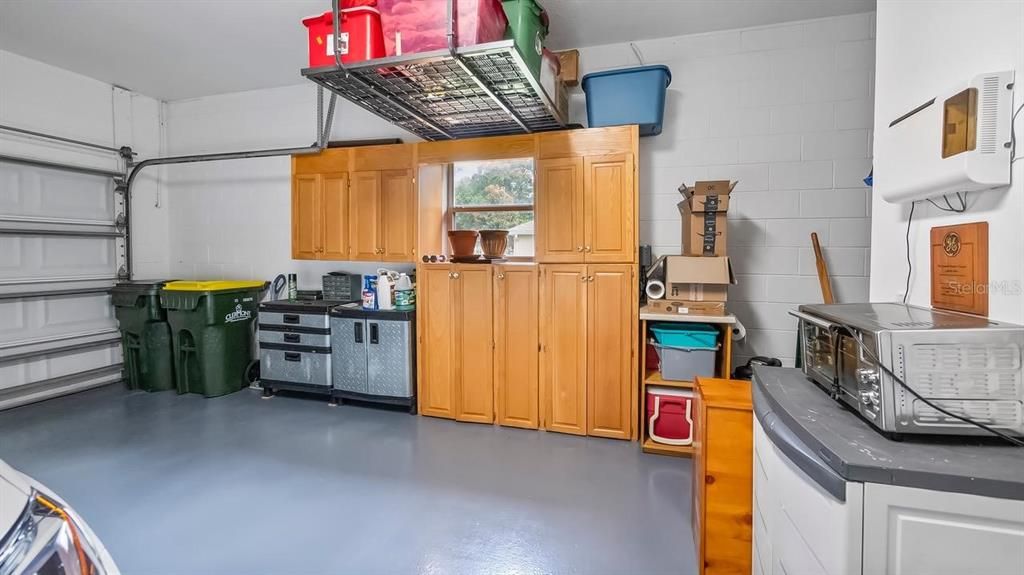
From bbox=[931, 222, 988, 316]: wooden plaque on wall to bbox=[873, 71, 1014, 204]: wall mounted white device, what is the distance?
5.2 inches

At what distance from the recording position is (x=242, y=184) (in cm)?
488

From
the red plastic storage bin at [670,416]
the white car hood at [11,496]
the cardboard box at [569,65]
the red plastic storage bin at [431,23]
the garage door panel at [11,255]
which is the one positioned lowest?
the red plastic storage bin at [670,416]

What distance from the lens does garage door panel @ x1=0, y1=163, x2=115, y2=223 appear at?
391 cm

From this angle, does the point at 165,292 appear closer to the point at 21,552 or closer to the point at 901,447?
the point at 21,552

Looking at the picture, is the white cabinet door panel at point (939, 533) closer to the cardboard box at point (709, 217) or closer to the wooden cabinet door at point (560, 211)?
the cardboard box at point (709, 217)

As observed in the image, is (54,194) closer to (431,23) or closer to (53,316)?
(53,316)

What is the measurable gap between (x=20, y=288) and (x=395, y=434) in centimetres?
377

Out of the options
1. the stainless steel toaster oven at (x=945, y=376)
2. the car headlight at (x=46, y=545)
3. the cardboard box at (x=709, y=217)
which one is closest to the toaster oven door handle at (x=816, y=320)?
the stainless steel toaster oven at (x=945, y=376)

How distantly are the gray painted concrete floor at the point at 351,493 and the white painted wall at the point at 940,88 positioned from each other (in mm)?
1497

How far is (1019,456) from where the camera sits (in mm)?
968

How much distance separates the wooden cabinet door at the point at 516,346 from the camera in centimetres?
338

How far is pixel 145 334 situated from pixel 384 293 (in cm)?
265

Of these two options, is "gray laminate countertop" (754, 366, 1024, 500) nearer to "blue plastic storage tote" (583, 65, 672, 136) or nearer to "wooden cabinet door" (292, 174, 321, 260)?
"blue plastic storage tote" (583, 65, 672, 136)

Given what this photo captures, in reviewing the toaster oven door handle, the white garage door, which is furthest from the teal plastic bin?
the white garage door
